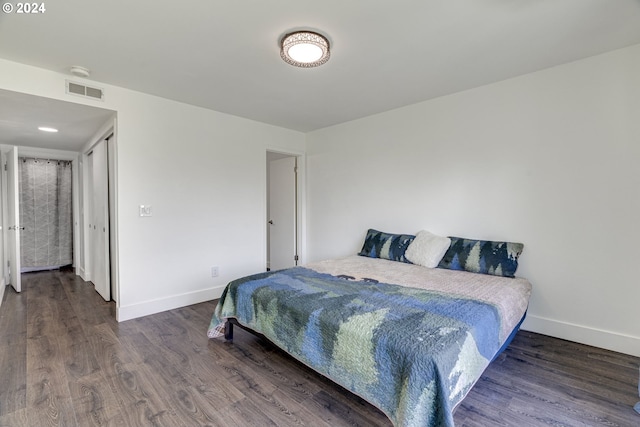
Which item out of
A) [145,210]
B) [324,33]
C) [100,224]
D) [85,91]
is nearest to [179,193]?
[145,210]

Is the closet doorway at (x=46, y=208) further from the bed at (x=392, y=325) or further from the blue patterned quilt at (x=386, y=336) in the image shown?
the blue patterned quilt at (x=386, y=336)

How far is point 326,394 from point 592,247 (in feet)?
7.98

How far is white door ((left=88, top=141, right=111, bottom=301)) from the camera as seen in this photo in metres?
3.55

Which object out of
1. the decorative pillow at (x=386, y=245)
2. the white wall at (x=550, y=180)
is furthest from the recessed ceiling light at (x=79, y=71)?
the decorative pillow at (x=386, y=245)

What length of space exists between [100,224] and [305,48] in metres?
3.52

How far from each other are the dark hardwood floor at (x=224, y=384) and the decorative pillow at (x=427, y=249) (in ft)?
3.14

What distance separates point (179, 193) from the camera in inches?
132

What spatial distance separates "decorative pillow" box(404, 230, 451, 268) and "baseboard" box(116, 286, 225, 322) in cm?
243

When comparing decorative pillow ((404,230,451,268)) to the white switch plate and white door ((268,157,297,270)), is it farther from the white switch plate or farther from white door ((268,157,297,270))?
the white switch plate

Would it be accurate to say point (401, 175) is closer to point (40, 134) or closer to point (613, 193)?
point (613, 193)

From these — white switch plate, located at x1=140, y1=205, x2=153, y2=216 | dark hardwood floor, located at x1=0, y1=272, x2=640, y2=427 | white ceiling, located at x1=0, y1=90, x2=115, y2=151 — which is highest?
white ceiling, located at x1=0, y1=90, x2=115, y2=151

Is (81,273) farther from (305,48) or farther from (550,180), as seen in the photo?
(550,180)

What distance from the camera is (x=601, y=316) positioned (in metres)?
2.36

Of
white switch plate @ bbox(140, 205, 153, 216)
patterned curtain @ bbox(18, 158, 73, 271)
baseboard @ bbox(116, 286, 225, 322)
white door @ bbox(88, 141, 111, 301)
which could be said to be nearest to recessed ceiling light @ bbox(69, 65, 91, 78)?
white door @ bbox(88, 141, 111, 301)
